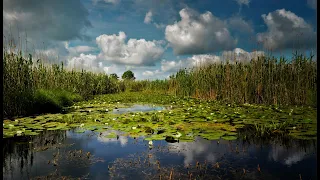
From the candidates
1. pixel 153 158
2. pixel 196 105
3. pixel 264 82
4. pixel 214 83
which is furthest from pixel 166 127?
pixel 214 83

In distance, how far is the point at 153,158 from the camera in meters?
3.48

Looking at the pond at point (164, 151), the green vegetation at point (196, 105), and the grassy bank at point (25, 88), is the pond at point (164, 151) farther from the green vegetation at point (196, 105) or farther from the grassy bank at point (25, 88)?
the grassy bank at point (25, 88)

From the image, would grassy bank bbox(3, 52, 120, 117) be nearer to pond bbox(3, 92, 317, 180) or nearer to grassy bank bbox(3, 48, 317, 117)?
grassy bank bbox(3, 48, 317, 117)

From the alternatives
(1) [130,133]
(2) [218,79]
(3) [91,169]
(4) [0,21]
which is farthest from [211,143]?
(2) [218,79]

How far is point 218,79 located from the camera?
38.6ft

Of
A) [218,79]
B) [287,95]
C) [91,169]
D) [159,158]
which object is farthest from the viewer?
[218,79]

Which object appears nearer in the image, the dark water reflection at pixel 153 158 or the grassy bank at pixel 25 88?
the dark water reflection at pixel 153 158

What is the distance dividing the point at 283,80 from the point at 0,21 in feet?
30.1

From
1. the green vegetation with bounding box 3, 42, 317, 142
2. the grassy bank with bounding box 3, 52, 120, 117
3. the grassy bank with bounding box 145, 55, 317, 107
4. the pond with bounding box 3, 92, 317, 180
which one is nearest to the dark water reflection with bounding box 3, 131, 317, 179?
the pond with bounding box 3, 92, 317, 180

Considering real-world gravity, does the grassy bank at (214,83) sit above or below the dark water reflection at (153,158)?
above

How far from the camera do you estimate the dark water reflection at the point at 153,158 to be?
294cm

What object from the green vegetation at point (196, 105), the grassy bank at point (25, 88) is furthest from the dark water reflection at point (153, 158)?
the grassy bank at point (25, 88)

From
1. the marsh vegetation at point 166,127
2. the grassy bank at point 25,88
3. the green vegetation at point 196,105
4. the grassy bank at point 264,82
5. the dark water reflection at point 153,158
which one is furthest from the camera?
the grassy bank at point 264,82

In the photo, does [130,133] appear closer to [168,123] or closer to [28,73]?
[168,123]
